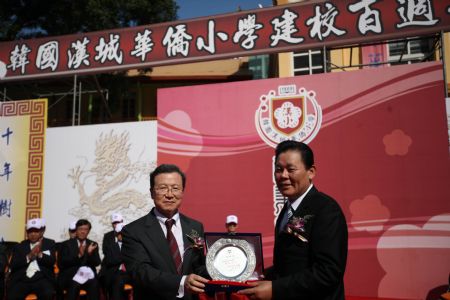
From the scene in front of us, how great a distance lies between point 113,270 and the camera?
528 cm

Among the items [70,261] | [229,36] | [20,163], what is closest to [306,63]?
[229,36]

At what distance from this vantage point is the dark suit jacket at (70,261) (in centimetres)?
504

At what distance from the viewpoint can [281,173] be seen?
1.77 m

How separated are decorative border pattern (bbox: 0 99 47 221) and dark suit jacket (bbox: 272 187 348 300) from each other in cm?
573

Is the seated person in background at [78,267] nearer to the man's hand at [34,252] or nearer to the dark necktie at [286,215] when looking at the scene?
the man's hand at [34,252]

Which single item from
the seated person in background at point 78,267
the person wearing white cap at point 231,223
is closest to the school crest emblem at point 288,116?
the person wearing white cap at point 231,223

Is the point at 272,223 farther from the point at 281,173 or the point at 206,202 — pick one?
the point at 281,173

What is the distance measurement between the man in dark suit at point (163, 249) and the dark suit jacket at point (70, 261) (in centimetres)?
343

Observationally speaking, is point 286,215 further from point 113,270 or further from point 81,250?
point 81,250

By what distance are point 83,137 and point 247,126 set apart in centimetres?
270

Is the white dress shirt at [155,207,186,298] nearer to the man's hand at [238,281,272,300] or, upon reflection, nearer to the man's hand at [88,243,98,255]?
the man's hand at [238,281,272,300]

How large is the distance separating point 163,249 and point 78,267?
A: 3637 mm

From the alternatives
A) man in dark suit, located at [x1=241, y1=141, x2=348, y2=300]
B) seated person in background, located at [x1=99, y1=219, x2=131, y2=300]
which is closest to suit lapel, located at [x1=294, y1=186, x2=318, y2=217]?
man in dark suit, located at [x1=241, y1=141, x2=348, y2=300]

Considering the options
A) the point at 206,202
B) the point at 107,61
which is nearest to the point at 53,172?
the point at 107,61
